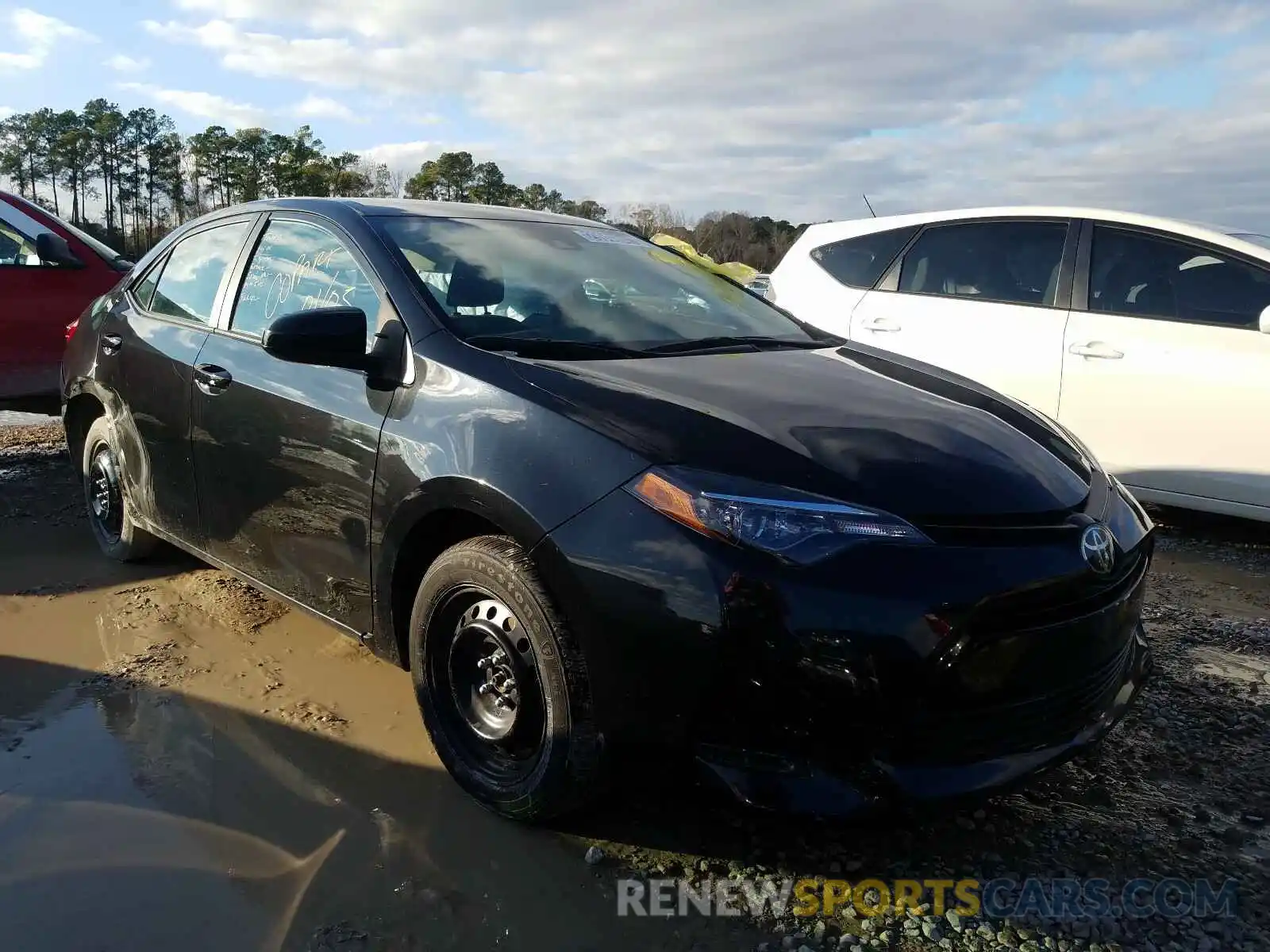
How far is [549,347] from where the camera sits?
8.82 ft

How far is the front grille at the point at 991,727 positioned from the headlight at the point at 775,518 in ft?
1.24

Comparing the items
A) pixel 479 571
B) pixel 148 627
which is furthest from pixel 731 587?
pixel 148 627

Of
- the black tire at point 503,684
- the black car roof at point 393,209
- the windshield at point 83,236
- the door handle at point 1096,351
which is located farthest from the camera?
the windshield at point 83,236

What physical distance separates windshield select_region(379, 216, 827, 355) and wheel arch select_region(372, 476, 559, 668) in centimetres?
49

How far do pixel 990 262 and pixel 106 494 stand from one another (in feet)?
15.8

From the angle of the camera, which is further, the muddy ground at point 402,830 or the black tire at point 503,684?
the black tire at point 503,684

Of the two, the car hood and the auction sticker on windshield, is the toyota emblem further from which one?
the auction sticker on windshield

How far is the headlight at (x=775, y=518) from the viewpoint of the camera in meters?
2.00

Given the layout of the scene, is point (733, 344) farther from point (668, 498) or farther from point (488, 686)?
point (488, 686)

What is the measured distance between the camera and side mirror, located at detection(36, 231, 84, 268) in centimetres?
A: 603

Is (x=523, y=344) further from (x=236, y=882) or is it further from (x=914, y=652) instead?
(x=236, y=882)

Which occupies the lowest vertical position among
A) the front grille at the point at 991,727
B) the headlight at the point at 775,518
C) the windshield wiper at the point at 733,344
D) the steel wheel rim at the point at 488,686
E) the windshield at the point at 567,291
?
the steel wheel rim at the point at 488,686

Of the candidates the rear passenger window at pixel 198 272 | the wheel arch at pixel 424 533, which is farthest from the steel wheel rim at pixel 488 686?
the rear passenger window at pixel 198 272

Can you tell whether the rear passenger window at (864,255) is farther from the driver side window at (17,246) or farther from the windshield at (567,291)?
the driver side window at (17,246)
